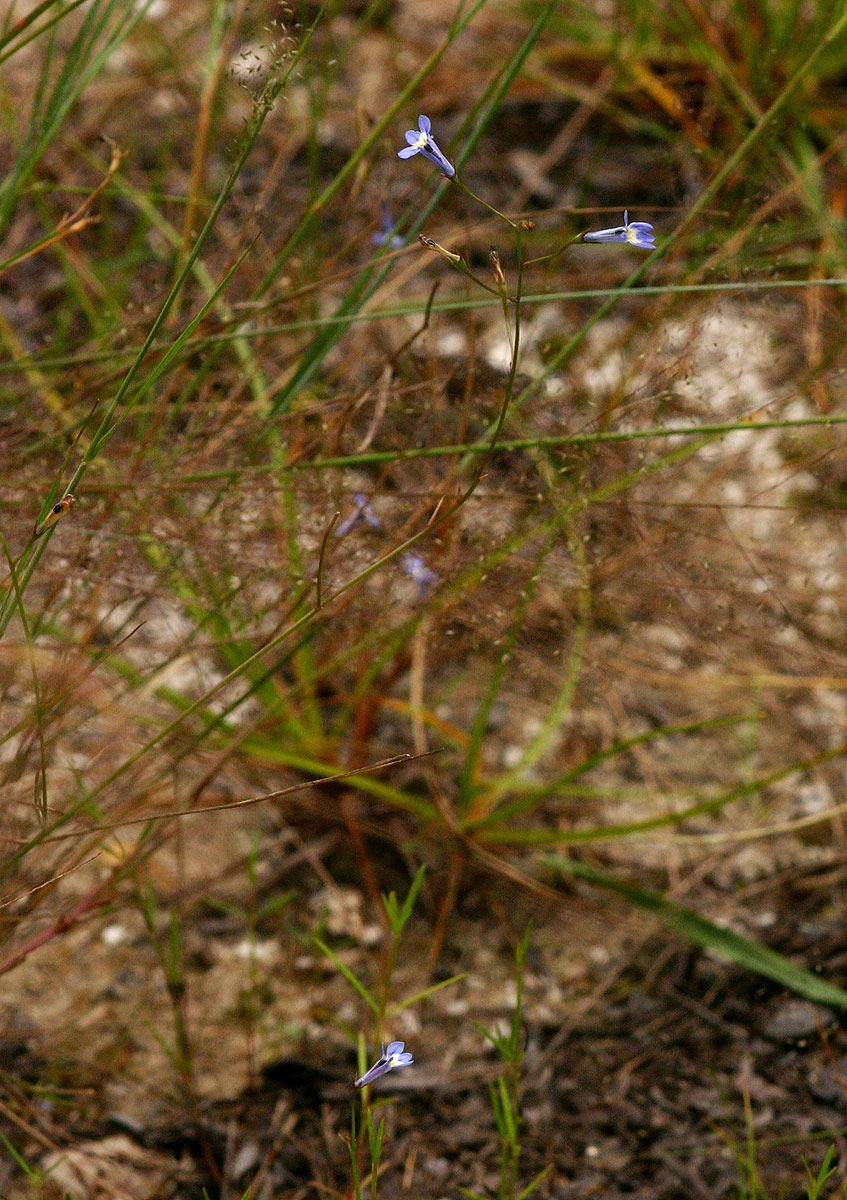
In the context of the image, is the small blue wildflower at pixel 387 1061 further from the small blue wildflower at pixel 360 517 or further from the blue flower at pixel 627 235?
the blue flower at pixel 627 235

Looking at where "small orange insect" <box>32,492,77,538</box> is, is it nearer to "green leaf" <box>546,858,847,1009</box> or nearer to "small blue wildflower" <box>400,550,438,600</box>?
"small blue wildflower" <box>400,550,438,600</box>

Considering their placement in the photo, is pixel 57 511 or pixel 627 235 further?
pixel 627 235

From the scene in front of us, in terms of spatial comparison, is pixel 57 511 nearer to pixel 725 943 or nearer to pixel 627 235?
pixel 627 235

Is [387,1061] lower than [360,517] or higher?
lower

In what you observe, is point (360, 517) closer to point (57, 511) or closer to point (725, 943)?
point (57, 511)

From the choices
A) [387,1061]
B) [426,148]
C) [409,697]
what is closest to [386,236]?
[426,148]

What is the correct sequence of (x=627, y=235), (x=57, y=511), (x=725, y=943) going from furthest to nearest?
(x=725, y=943)
(x=627, y=235)
(x=57, y=511)

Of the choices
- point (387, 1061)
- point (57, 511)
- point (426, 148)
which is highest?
point (426, 148)

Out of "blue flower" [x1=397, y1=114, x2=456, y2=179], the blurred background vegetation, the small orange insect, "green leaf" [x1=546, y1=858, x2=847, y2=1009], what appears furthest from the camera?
"green leaf" [x1=546, y1=858, x2=847, y2=1009]

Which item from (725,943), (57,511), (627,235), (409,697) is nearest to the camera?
(57,511)

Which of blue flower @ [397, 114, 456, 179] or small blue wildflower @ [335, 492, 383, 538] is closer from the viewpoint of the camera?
blue flower @ [397, 114, 456, 179]

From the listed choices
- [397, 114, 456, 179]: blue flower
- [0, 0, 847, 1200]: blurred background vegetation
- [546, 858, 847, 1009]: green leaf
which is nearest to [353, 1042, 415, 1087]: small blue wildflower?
[0, 0, 847, 1200]: blurred background vegetation
